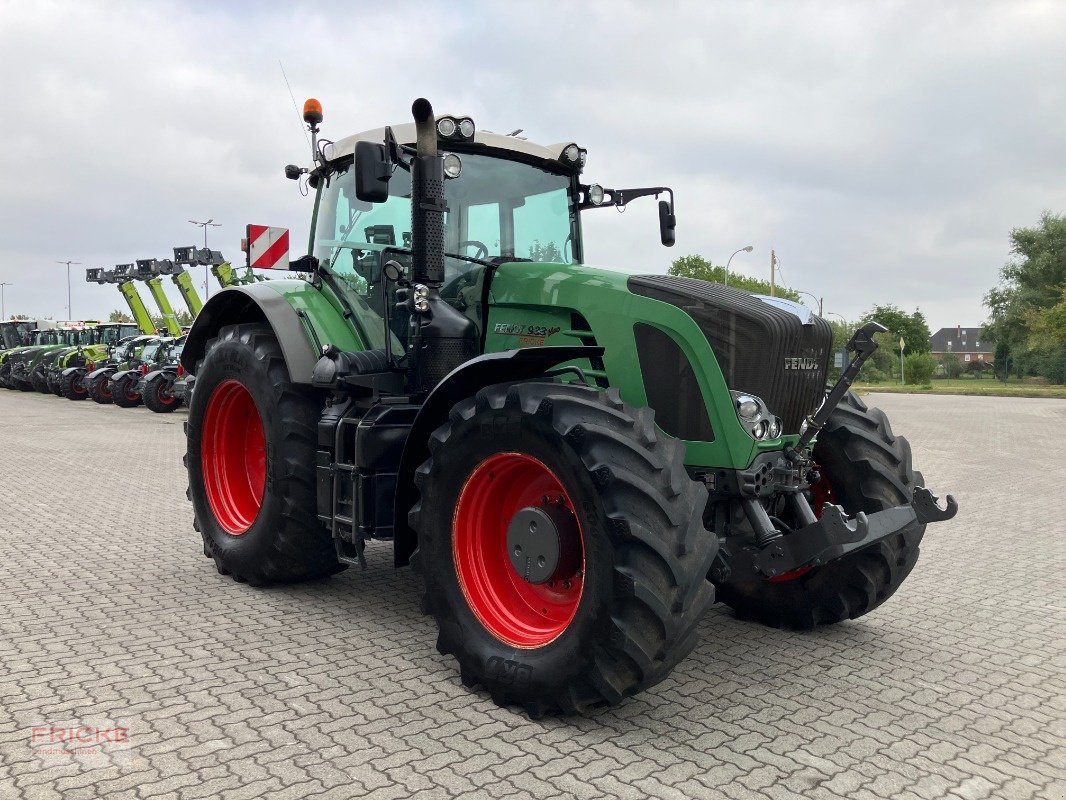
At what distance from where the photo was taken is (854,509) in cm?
449

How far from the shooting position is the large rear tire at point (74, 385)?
25.6 metres

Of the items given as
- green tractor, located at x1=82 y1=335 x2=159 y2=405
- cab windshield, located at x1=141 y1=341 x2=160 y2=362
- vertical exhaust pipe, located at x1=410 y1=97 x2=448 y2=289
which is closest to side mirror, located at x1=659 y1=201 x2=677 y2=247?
vertical exhaust pipe, located at x1=410 y1=97 x2=448 y2=289

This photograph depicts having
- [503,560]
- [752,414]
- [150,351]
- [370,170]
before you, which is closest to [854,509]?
[752,414]

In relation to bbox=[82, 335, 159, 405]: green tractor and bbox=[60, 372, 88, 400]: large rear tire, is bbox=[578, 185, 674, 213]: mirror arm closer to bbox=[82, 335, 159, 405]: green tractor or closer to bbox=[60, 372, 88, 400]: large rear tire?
bbox=[82, 335, 159, 405]: green tractor

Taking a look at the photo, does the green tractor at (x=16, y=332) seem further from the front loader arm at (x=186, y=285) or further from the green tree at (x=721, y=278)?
the green tree at (x=721, y=278)

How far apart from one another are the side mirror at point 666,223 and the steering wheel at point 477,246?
1.49 metres

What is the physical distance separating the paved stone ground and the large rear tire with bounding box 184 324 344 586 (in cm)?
23

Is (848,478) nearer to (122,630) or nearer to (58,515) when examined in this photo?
(122,630)

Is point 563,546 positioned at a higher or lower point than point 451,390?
lower

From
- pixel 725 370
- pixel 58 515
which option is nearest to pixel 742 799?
pixel 725 370

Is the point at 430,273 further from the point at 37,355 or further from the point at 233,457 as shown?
the point at 37,355

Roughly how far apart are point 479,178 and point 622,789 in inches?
127

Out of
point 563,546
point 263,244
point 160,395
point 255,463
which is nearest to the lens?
point 563,546

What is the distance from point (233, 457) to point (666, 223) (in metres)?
3.27
